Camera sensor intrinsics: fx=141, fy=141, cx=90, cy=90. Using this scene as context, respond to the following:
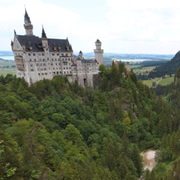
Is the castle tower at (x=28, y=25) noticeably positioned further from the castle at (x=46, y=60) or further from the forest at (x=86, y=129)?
the forest at (x=86, y=129)

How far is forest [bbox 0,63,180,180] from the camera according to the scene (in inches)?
1050

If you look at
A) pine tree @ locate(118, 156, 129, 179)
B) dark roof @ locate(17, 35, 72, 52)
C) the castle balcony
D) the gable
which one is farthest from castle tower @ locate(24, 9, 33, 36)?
pine tree @ locate(118, 156, 129, 179)

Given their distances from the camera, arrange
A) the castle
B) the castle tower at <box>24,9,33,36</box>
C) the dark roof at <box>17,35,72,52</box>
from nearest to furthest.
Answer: the dark roof at <box>17,35,72,52</box> < the castle < the castle tower at <box>24,9,33,36</box>

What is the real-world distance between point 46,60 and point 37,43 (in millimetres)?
9347

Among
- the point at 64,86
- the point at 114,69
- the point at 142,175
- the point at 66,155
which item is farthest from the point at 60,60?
the point at 142,175

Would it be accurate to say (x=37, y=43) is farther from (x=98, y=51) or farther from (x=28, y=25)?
(x=98, y=51)

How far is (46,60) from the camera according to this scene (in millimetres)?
71812

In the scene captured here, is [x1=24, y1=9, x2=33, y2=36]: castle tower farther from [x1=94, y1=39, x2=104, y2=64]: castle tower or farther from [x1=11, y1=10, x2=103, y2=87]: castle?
[x1=94, y1=39, x2=104, y2=64]: castle tower

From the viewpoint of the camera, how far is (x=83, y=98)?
258 feet

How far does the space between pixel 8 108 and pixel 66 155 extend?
25.2 metres

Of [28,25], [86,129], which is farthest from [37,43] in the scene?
[86,129]

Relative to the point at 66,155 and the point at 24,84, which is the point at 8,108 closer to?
the point at 24,84

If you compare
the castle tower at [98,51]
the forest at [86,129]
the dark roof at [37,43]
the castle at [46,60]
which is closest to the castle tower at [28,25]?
the castle at [46,60]

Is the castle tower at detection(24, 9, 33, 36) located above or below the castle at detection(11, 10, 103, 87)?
above
